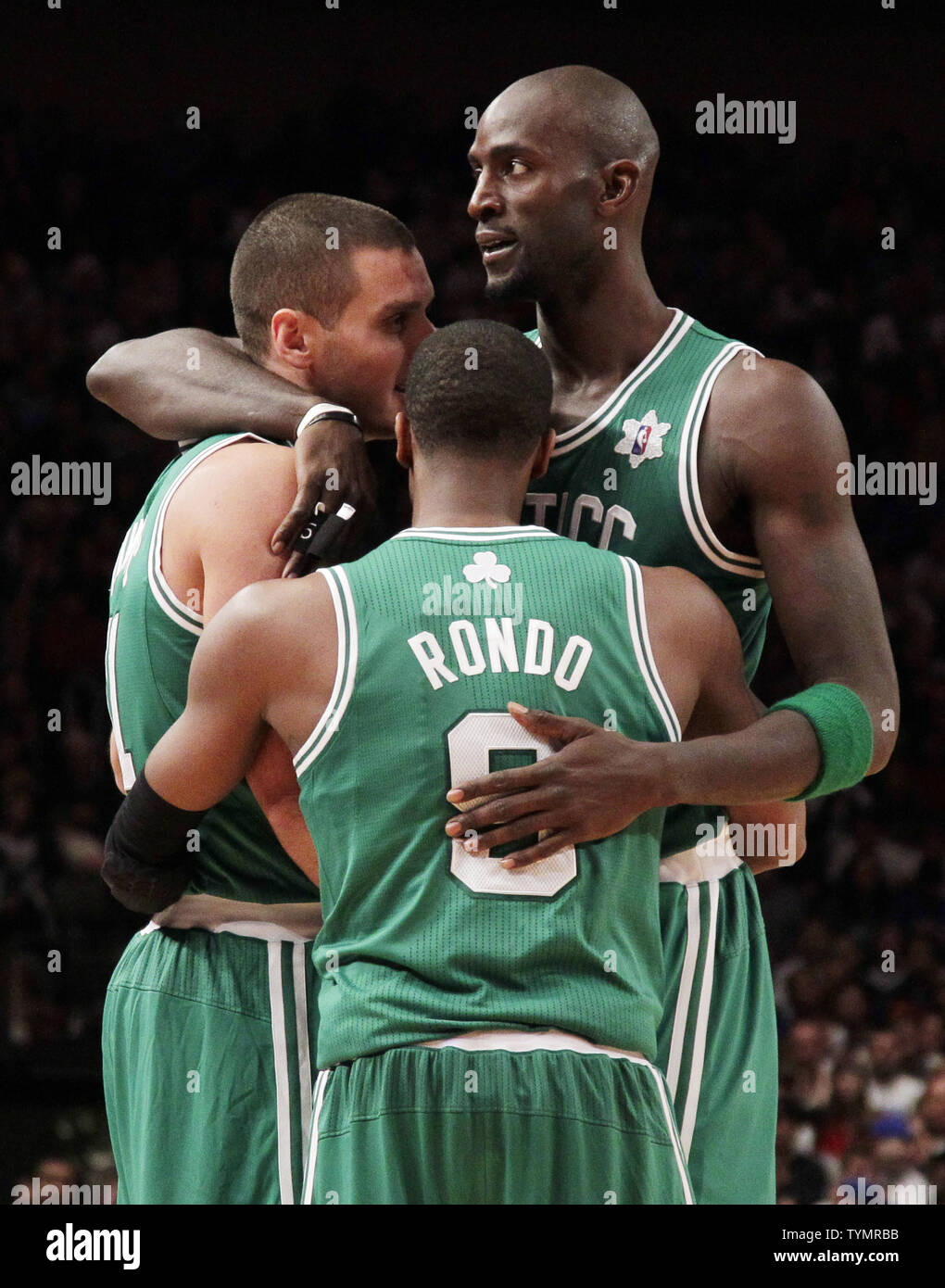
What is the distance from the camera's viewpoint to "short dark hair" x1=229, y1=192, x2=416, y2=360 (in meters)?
3.21

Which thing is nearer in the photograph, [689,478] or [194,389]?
[689,478]

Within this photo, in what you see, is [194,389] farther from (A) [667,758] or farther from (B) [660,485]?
(A) [667,758]

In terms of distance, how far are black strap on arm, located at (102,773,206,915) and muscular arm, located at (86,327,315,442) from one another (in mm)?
708

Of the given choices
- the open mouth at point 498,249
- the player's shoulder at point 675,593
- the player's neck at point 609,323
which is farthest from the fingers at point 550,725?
the open mouth at point 498,249

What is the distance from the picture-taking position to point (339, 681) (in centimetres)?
240

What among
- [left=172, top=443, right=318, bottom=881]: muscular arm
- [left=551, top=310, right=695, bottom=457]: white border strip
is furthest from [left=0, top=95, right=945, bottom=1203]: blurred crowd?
[left=551, top=310, right=695, bottom=457]: white border strip

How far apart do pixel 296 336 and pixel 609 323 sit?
1.91 feet

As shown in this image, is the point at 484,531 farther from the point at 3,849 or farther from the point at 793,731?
the point at 3,849

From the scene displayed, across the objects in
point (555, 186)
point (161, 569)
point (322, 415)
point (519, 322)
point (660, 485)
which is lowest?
point (161, 569)

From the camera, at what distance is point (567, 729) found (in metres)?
2.40

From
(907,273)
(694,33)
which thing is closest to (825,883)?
(907,273)

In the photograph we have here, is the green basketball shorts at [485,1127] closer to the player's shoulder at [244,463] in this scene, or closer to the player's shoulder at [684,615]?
the player's shoulder at [684,615]

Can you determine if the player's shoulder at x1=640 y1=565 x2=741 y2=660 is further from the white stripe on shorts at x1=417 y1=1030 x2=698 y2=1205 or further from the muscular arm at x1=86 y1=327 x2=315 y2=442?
the muscular arm at x1=86 y1=327 x2=315 y2=442

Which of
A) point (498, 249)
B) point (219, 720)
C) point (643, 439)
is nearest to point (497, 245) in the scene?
point (498, 249)
